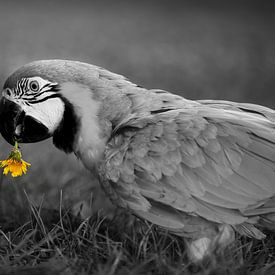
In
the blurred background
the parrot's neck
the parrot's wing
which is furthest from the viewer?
the blurred background

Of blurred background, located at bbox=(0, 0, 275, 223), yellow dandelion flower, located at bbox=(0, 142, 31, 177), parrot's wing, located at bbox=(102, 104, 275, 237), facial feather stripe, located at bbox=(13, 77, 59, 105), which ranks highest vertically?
facial feather stripe, located at bbox=(13, 77, 59, 105)

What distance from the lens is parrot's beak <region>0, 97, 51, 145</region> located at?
272cm

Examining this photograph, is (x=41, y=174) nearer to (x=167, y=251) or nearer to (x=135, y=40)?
(x=167, y=251)

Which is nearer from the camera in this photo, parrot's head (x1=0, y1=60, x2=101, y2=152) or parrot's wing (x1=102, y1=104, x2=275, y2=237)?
parrot's wing (x1=102, y1=104, x2=275, y2=237)

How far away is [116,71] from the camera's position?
6848 mm

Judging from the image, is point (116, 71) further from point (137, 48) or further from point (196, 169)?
point (196, 169)

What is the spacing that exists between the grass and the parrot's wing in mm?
152

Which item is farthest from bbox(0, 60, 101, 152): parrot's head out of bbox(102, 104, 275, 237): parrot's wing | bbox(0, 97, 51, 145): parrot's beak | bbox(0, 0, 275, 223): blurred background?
bbox(0, 0, 275, 223): blurred background

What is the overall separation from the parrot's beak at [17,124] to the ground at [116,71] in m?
0.32

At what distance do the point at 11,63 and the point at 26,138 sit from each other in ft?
14.0

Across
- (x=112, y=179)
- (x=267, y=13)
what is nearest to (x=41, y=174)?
(x=112, y=179)

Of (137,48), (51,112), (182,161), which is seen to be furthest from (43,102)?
(137,48)

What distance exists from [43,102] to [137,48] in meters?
5.83

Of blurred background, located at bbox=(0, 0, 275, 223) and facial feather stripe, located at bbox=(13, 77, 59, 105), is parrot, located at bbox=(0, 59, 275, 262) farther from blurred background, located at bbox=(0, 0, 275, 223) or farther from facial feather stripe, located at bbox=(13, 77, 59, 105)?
blurred background, located at bbox=(0, 0, 275, 223)
